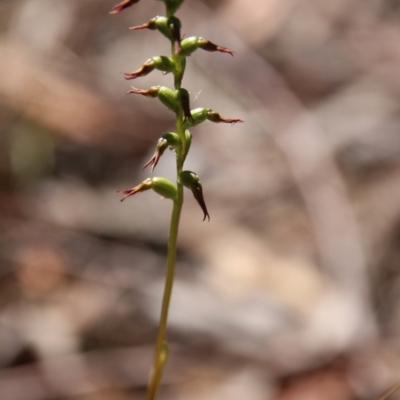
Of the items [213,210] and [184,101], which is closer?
[184,101]

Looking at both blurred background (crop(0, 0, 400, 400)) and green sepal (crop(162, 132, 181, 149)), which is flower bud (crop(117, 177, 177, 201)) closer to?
green sepal (crop(162, 132, 181, 149))

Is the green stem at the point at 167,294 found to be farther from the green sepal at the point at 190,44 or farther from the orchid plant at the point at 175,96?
the green sepal at the point at 190,44

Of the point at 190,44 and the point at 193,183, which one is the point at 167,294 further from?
the point at 190,44

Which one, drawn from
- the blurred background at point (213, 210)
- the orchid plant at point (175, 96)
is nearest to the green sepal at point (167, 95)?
the orchid plant at point (175, 96)

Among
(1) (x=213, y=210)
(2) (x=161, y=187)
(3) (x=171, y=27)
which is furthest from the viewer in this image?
(1) (x=213, y=210)

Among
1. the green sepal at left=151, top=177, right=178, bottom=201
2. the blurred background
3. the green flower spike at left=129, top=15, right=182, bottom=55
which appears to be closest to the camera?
the green flower spike at left=129, top=15, right=182, bottom=55

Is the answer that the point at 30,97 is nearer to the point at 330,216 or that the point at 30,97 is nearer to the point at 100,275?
the point at 100,275

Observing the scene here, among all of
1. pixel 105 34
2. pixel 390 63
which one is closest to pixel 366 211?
pixel 390 63

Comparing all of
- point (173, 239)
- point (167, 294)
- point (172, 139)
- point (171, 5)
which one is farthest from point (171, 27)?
point (167, 294)

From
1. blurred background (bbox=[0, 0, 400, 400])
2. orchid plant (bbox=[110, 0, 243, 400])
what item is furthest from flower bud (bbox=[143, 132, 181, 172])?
blurred background (bbox=[0, 0, 400, 400])
